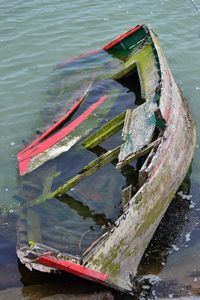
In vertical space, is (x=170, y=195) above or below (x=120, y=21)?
below

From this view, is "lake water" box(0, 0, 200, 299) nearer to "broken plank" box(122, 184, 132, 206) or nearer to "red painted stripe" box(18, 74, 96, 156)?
"red painted stripe" box(18, 74, 96, 156)

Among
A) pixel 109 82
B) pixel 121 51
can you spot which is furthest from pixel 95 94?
pixel 121 51

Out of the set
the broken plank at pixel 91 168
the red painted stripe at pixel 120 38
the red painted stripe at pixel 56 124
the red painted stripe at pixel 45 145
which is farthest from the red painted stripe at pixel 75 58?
the broken plank at pixel 91 168

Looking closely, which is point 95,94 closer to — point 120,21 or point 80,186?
point 80,186

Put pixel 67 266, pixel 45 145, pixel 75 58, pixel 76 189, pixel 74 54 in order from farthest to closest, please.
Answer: pixel 74 54
pixel 75 58
pixel 45 145
pixel 76 189
pixel 67 266

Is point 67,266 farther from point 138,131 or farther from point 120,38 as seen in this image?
point 120,38

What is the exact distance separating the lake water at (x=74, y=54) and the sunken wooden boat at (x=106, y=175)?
41cm

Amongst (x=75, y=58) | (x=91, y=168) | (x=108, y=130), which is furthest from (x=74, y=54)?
(x=91, y=168)

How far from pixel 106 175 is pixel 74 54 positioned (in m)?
5.33

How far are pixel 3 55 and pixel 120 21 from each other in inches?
164

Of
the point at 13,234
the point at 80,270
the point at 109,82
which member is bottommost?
the point at 13,234

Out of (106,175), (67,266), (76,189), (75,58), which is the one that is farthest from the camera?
(75,58)

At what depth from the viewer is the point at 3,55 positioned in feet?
38.4

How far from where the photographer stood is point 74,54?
11.8 metres
